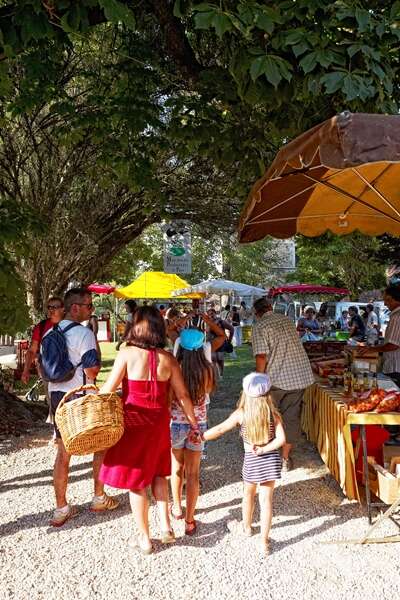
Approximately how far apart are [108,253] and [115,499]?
10299 millimetres

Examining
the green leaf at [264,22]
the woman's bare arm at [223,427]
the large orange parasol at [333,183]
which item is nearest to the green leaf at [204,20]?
the green leaf at [264,22]

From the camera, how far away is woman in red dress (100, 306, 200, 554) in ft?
13.1

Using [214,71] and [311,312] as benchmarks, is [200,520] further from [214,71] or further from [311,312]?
[311,312]

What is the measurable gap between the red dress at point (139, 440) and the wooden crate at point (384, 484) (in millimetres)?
1725

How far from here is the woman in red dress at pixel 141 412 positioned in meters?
3.99

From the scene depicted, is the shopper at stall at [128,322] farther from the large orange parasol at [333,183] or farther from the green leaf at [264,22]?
the green leaf at [264,22]

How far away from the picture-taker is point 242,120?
6691mm

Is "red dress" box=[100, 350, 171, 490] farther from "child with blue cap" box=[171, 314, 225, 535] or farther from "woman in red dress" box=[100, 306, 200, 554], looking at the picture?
"child with blue cap" box=[171, 314, 225, 535]

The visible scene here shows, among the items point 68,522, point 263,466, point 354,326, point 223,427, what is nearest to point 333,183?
point 223,427

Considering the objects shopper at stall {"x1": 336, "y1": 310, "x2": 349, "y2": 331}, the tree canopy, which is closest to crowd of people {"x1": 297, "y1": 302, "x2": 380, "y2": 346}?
shopper at stall {"x1": 336, "y1": 310, "x2": 349, "y2": 331}

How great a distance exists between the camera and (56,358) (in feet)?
15.0

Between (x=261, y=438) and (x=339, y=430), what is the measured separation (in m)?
1.09

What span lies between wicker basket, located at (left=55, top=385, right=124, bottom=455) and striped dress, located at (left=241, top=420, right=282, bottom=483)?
0.97 m

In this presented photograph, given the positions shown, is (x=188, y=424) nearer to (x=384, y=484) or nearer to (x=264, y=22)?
(x=384, y=484)
